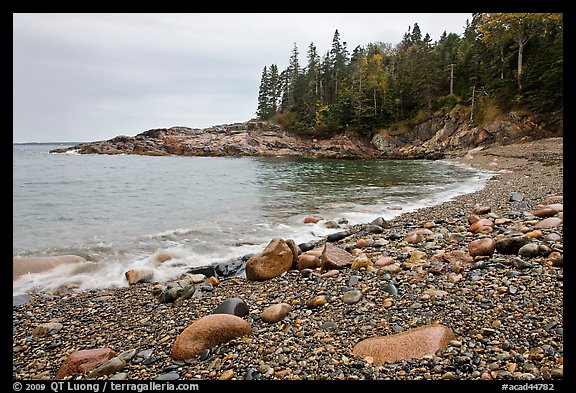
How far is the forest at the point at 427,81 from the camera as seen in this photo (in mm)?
34719

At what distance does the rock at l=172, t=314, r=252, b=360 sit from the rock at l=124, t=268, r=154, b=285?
9.89 ft

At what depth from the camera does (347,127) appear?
57.7 meters

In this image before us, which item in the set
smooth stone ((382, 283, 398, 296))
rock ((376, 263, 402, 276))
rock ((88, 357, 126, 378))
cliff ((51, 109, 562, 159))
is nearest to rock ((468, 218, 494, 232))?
rock ((376, 263, 402, 276))

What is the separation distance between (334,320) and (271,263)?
87.8 inches

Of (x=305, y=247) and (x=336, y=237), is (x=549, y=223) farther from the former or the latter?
(x=305, y=247)

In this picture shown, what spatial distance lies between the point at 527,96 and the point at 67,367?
47192 millimetres

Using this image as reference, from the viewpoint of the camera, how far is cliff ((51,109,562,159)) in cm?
3766

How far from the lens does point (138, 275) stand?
591 centimetres

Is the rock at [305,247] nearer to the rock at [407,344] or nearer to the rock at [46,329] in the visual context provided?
the rock at [407,344]

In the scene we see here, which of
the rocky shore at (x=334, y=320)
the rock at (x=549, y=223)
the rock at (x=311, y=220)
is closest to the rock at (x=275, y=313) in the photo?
the rocky shore at (x=334, y=320)

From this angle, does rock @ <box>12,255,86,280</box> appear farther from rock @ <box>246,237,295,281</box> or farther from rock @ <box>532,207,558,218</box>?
rock @ <box>532,207,558,218</box>

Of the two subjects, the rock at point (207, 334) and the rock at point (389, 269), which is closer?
the rock at point (207, 334)

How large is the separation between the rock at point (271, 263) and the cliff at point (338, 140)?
39.1m

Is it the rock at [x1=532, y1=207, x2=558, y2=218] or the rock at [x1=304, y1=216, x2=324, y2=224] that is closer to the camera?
the rock at [x1=532, y1=207, x2=558, y2=218]
